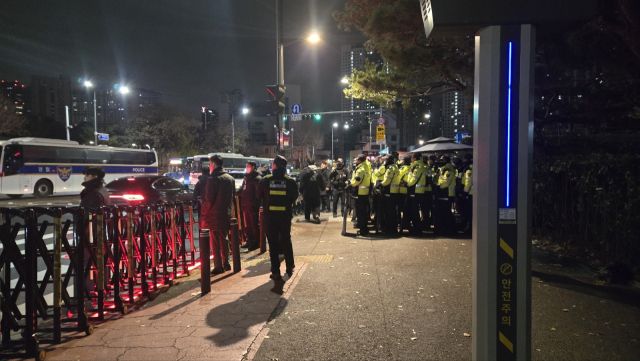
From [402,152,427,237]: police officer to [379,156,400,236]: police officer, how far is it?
0.35 meters

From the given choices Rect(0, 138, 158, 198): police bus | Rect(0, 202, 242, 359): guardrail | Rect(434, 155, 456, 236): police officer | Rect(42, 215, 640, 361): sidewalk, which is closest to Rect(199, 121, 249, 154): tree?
Rect(0, 138, 158, 198): police bus

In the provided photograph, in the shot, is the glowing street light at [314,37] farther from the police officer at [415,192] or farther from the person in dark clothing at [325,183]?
the police officer at [415,192]

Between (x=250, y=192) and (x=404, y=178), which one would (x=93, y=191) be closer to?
(x=250, y=192)

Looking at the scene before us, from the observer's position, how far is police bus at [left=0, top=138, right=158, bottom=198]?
24109 mm

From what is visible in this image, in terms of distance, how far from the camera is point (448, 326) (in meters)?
4.74

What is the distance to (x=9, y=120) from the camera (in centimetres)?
3616

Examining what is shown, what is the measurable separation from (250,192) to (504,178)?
24.0ft

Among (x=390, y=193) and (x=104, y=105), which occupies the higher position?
(x=104, y=105)

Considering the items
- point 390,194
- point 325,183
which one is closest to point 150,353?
point 390,194

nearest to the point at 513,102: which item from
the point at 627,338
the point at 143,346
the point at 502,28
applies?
the point at 502,28

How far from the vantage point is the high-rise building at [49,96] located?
76494 millimetres

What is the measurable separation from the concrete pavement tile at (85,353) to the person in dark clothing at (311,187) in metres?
9.20

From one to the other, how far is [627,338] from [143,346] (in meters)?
5.03

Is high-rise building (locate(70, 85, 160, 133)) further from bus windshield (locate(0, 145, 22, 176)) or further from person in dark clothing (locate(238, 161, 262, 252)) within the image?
person in dark clothing (locate(238, 161, 262, 252))
